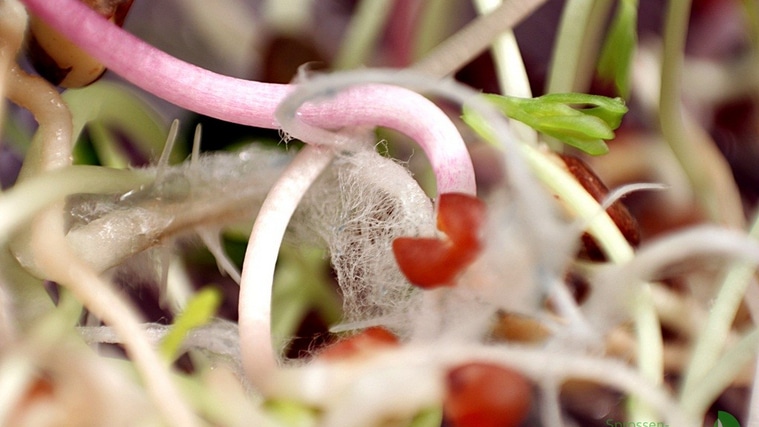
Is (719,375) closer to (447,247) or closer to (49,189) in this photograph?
(447,247)

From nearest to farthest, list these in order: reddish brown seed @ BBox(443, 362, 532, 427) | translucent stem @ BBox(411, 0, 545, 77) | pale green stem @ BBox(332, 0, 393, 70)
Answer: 1. reddish brown seed @ BBox(443, 362, 532, 427)
2. translucent stem @ BBox(411, 0, 545, 77)
3. pale green stem @ BBox(332, 0, 393, 70)

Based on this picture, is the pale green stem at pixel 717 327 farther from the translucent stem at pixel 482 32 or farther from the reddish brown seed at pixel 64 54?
the reddish brown seed at pixel 64 54

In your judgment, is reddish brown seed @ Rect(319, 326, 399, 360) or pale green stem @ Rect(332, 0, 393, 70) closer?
reddish brown seed @ Rect(319, 326, 399, 360)

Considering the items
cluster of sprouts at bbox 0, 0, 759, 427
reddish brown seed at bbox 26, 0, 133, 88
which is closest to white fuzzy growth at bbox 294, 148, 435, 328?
cluster of sprouts at bbox 0, 0, 759, 427

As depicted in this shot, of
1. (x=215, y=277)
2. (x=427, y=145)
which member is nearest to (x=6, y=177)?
(x=215, y=277)

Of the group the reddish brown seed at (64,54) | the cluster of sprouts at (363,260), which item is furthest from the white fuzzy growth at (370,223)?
the reddish brown seed at (64,54)

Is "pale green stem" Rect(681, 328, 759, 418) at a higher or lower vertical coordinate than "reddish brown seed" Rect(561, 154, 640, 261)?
lower

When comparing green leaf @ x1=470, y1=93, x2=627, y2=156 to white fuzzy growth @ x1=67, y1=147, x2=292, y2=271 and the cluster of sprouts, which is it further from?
white fuzzy growth @ x1=67, y1=147, x2=292, y2=271
